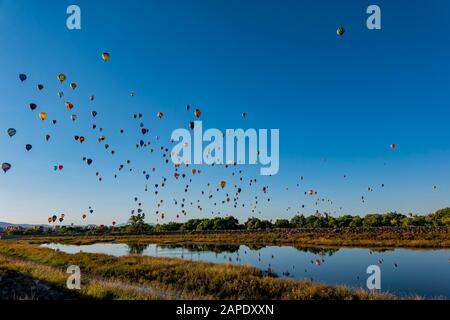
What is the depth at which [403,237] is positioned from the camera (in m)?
63.1

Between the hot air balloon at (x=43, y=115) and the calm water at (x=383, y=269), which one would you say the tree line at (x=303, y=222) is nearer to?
the calm water at (x=383, y=269)

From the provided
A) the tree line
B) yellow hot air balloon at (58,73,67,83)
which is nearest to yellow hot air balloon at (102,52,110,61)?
yellow hot air balloon at (58,73,67,83)

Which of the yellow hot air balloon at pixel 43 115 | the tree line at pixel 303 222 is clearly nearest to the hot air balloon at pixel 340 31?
the yellow hot air balloon at pixel 43 115

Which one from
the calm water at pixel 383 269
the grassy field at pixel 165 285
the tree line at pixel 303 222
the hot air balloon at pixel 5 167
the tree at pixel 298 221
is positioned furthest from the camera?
the tree at pixel 298 221

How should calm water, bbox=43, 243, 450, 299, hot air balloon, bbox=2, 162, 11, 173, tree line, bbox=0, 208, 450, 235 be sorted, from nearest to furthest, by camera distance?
calm water, bbox=43, 243, 450, 299 < hot air balloon, bbox=2, 162, 11, 173 < tree line, bbox=0, 208, 450, 235

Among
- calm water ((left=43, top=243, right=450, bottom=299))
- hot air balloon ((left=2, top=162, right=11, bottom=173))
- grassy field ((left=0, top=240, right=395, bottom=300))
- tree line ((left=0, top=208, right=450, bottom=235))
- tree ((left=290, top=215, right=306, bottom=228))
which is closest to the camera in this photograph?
grassy field ((left=0, top=240, right=395, bottom=300))

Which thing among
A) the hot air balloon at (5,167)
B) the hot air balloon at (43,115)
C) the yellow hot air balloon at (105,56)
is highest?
the yellow hot air balloon at (105,56)

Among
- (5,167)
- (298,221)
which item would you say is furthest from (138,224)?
(5,167)

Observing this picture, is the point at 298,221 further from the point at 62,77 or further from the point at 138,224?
the point at 62,77

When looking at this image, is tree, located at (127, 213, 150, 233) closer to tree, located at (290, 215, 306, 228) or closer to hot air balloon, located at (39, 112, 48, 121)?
tree, located at (290, 215, 306, 228)

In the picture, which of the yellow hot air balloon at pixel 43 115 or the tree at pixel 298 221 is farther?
the tree at pixel 298 221
